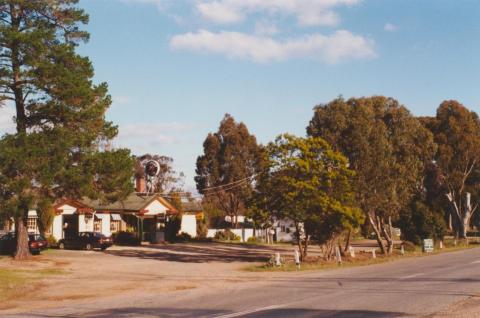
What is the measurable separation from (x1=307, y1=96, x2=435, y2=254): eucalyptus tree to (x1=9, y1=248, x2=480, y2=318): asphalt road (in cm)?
1398

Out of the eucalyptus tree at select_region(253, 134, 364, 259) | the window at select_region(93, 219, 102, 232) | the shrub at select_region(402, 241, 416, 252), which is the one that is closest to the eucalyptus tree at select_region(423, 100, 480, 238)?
the shrub at select_region(402, 241, 416, 252)

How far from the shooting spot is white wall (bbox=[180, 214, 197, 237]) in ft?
202

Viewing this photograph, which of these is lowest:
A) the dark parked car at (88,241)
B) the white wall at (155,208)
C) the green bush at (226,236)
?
the green bush at (226,236)

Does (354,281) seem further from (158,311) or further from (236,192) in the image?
(236,192)

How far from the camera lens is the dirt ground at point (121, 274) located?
1967 centimetres

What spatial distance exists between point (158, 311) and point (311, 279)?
32.6 ft

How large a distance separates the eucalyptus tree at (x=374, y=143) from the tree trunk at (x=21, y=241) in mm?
19720

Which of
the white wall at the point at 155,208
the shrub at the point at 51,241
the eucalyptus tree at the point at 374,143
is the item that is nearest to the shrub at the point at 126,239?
the white wall at the point at 155,208

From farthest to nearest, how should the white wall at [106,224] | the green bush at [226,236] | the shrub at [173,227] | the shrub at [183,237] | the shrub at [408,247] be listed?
the green bush at [226,236] → the shrub at [183,237] → the shrub at [173,227] → the white wall at [106,224] → the shrub at [408,247]

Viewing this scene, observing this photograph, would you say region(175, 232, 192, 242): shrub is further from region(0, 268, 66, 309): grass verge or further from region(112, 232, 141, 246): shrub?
region(0, 268, 66, 309): grass verge

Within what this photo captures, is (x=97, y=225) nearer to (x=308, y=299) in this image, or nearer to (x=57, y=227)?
(x=57, y=227)

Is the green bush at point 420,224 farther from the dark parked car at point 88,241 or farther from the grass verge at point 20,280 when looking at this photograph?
the grass verge at point 20,280

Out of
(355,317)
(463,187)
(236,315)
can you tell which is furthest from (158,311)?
(463,187)

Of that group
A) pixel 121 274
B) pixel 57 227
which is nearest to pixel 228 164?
pixel 57 227
